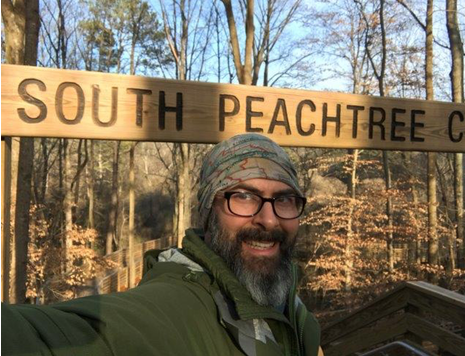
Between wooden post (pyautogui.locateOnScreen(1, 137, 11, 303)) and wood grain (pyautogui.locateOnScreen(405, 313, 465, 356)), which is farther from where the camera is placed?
wood grain (pyautogui.locateOnScreen(405, 313, 465, 356))

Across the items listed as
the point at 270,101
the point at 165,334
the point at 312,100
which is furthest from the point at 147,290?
the point at 312,100

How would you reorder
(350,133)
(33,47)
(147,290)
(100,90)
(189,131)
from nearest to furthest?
(147,290)
(100,90)
(189,131)
(350,133)
(33,47)

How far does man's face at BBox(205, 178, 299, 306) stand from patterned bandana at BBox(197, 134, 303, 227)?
3 cm

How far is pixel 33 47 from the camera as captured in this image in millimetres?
5703

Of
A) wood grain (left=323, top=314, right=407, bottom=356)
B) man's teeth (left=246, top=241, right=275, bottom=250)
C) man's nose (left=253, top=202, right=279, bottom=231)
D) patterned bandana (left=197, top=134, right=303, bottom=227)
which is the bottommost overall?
wood grain (left=323, top=314, right=407, bottom=356)

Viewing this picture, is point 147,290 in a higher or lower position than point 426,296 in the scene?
higher

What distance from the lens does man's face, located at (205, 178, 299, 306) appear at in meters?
1.42

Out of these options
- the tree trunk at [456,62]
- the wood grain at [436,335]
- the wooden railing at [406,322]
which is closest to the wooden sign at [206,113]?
the wooden railing at [406,322]

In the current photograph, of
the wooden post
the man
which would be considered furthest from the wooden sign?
the man

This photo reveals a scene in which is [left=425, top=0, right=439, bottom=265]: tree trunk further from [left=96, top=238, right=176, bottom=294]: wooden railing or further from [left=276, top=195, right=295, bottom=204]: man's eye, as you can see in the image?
[left=276, top=195, right=295, bottom=204]: man's eye

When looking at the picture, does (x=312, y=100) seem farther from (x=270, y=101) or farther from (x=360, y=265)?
(x=360, y=265)

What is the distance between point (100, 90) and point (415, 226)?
12193mm

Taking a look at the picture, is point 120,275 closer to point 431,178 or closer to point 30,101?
point 431,178

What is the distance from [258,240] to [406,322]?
248 cm
